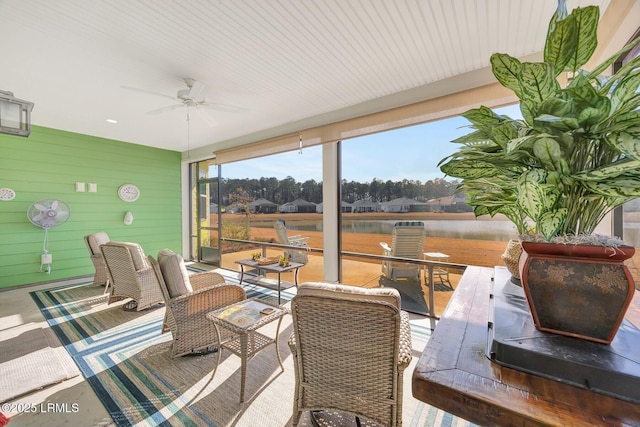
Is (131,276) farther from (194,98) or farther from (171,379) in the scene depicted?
(194,98)

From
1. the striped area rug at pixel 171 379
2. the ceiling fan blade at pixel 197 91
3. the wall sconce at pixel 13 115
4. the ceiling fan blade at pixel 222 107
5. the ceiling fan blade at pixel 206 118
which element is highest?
the ceiling fan blade at pixel 206 118

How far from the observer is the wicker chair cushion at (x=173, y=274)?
234 cm

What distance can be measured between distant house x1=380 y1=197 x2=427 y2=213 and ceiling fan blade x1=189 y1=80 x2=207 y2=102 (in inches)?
99.9

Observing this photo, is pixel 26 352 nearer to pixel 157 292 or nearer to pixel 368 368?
pixel 157 292

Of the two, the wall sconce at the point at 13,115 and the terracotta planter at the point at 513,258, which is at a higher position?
the wall sconce at the point at 13,115

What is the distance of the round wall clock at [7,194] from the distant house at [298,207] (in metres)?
4.22

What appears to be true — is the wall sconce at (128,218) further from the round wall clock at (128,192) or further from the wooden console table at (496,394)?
the wooden console table at (496,394)

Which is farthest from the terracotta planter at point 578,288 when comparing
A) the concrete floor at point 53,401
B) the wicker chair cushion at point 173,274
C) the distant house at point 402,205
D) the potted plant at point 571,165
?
the distant house at point 402,205

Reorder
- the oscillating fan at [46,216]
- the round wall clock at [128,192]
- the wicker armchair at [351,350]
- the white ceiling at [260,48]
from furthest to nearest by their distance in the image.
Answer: the round wall clock at [128,192], the oscillating fan at [46,216], the white ceiling at [260,48], the wicker armchair at [351,350]

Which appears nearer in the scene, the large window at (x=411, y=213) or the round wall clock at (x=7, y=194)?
the large window at (x=411, y=213)

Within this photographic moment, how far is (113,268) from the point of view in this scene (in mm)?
3488

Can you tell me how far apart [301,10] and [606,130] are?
1960 mm

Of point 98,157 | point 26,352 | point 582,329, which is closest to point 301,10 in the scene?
point 582,329

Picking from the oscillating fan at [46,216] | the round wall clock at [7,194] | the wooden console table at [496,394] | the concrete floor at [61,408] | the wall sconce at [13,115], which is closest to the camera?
the wooden console table at [496,394]
